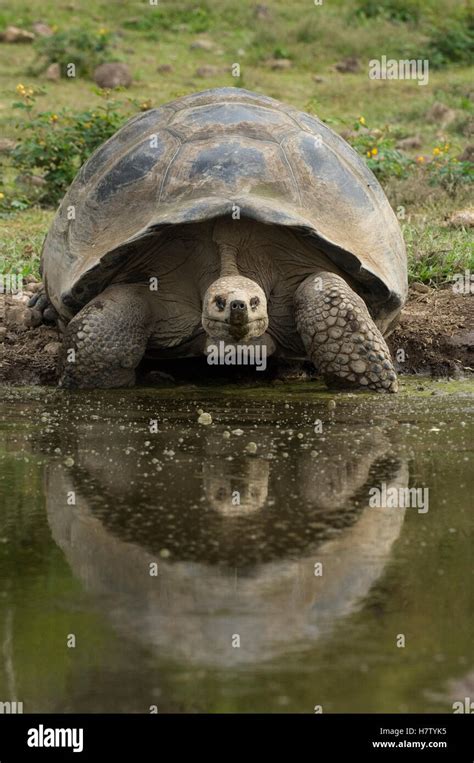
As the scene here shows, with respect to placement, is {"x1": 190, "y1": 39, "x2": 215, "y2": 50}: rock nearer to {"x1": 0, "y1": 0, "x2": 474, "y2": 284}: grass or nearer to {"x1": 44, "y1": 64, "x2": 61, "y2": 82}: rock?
{"x1": 0, "y1": 0, "x2": 474, "y2": 284}: grass

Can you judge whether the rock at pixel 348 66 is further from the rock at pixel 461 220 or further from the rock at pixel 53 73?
the rock at pixel 461 220

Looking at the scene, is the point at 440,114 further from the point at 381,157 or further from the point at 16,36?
the point at 16,36

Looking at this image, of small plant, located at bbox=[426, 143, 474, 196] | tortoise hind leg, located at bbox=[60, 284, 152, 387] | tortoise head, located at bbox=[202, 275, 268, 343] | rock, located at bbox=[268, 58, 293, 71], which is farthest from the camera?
rock, located at bbox=[268, 58, 293, 71]

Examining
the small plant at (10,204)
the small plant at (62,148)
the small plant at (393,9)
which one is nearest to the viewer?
the small plant at (10,204)

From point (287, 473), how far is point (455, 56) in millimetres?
12599

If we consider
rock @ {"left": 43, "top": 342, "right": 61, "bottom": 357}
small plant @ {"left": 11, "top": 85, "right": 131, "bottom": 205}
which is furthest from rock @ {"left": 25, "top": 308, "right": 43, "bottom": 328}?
small plant @ {"left": 11, "top": 85, "right": 131, "bottom": 205}

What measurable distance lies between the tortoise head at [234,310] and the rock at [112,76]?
30.1 feet

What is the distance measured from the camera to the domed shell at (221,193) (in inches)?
193

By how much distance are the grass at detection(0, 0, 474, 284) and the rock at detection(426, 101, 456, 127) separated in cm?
9

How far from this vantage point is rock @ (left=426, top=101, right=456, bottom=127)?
38.0 feet

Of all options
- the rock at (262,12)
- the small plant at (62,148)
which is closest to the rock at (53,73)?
the rock at (262,12)

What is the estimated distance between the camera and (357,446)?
3.85m
